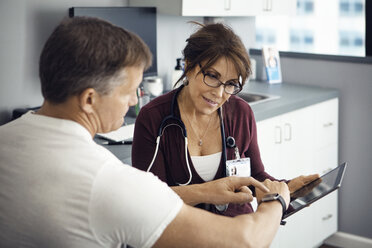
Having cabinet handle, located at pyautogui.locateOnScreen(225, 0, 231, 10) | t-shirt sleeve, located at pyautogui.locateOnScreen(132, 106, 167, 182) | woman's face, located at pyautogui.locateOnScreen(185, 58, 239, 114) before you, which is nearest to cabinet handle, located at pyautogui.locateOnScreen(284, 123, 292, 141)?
cabinet handle, located at pyautogui.locateOnScreen(225, 0, 231, 10)

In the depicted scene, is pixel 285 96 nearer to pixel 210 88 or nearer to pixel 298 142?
pixel 298 142

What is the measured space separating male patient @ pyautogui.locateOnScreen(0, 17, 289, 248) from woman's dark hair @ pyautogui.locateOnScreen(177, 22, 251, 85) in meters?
0.57

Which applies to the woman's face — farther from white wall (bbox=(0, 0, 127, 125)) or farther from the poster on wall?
the poster on wall

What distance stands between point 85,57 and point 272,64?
2.56 meters

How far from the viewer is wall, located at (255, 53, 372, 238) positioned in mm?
3307

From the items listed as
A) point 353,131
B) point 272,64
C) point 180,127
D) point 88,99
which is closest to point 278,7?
point 272,64

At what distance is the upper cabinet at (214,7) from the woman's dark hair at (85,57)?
1.73m

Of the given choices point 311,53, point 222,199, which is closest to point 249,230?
point 222,199

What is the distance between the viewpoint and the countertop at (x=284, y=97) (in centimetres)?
274

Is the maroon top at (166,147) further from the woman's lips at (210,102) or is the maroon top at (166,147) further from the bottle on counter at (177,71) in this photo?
the bottle on counter at (177,71)

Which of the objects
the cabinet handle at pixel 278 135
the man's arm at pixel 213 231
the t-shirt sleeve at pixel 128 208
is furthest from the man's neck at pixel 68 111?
the cabinet handle at pixel 278 135

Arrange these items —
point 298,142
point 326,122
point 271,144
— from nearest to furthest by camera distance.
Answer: point 271,144 < point 298,142 < point 326,122

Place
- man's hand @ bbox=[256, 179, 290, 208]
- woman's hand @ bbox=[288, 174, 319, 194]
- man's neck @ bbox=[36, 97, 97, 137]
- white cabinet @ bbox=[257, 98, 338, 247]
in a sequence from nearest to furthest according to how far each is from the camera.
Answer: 1. man's neck @ bbox=[36, 97, 97, 137]
2. man's hand @ bbox=[256, 179, 290, 208]
3. woman's hand @ bbox=[288, 174, 319, 194]
4. white cabinet @ bbox=[257, 98, 338, 247]

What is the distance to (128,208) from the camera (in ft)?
3.28
